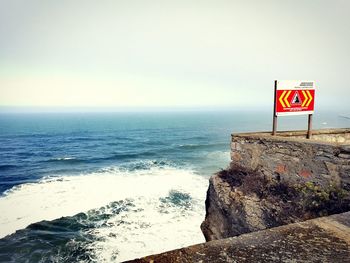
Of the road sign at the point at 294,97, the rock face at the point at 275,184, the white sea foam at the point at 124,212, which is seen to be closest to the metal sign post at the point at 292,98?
the road sign at the point at 294,97

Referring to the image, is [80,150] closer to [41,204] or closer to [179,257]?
[41,204]

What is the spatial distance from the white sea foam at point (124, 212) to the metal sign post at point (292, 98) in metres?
8.69

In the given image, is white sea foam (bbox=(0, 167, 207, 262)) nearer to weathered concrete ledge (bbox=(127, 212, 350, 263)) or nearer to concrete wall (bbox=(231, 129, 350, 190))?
concrete wall (bbox=(231, 129, 350, 190))

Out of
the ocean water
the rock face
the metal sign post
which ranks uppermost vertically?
the metal sign post

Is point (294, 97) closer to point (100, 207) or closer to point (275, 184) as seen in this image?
point (275, 184)

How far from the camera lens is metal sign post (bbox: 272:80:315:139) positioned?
313 inches

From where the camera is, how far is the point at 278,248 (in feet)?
8.25

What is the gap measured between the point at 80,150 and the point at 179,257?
146 feet

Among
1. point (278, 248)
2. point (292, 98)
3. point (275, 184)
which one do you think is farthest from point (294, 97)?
point (278, 248)

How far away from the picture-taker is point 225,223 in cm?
741

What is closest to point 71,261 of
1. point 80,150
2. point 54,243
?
point 54,243

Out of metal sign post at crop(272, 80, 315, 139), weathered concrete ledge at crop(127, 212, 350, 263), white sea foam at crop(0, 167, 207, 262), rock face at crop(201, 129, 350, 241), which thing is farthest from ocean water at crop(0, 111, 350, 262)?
weathered concrete ledge at crop(127, 212, 350, 263)

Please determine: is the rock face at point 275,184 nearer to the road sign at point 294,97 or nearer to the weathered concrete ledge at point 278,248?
the road sign at point 294,97

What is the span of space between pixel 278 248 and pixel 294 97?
22.4 feet
